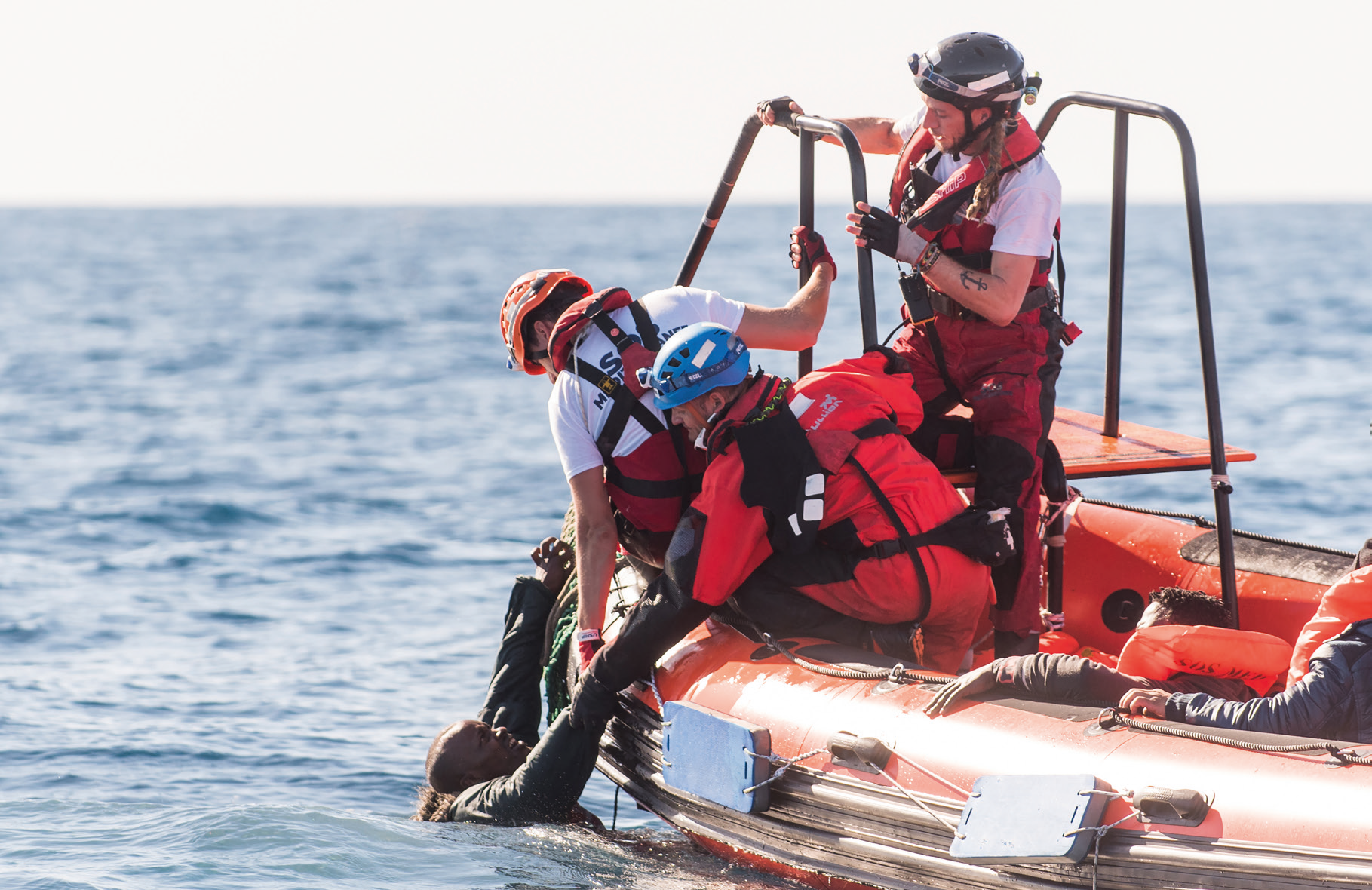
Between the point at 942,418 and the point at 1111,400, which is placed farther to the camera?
the point at 1111,400

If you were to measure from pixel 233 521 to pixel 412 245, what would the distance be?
49.3m

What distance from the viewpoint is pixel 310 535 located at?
38.3 ft

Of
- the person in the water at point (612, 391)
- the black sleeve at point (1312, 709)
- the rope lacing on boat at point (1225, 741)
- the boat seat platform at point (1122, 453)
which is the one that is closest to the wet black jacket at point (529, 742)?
the person in the water at point (612, 391)

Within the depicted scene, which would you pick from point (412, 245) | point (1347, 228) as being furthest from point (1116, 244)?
point (1347, 228)

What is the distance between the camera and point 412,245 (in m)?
60.2

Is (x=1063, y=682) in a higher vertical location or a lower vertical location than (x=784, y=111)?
lower

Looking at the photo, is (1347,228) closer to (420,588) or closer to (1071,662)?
(420,588)

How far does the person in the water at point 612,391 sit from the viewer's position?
420 cm

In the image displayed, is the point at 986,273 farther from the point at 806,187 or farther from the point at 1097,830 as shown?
the point at 1097,830

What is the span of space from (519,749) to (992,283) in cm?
218

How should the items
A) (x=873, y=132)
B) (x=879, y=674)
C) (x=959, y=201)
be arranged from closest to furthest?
1. (x=879, y=674)
2. (x=959, y=201)
3. (x=873, y=132)

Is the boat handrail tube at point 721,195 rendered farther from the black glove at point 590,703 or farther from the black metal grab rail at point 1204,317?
the black glove at point 590,703

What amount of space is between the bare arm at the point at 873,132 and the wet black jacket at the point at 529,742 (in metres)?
1.74

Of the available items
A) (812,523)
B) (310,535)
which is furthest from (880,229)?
(310,535)
